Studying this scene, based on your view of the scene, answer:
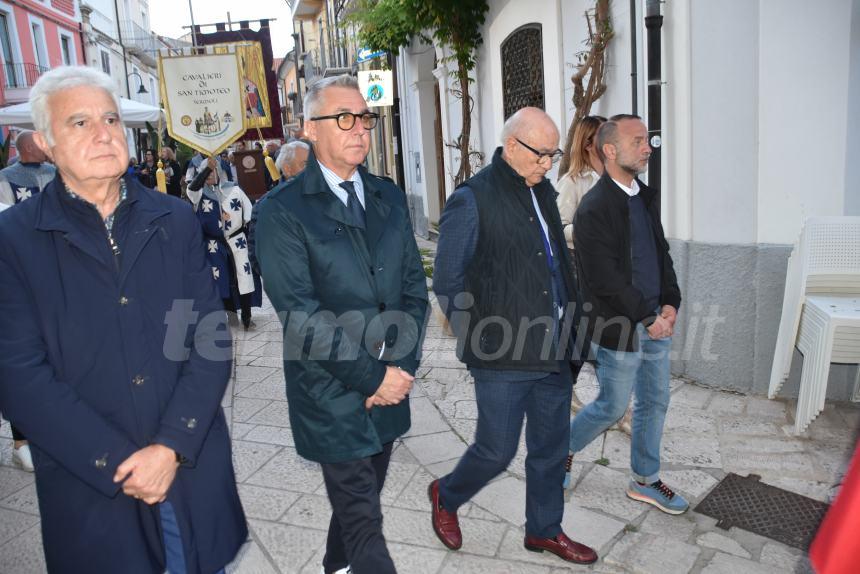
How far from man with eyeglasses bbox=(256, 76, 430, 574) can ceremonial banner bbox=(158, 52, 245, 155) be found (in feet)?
18.8

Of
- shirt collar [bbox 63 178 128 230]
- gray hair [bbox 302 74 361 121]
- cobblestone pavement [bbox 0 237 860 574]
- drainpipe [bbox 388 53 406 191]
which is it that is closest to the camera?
shirt collar [bbox 63 178 128 230]

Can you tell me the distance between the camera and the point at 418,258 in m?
2.67

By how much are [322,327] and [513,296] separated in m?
0.89

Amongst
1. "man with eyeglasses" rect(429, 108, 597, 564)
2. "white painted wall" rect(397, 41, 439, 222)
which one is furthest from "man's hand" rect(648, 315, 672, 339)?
"white painted wall" rect(397, 41, 439, 222)

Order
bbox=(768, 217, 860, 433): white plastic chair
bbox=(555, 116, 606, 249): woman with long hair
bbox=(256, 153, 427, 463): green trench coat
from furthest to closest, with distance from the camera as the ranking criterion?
bbox=(768, 217, 860, 433): white plastic chair
bbox=(555, 116, 606, 249): woman with long hair
bbox=(256, 153, 427, 463): green trench coat

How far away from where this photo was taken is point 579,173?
4.25 meters

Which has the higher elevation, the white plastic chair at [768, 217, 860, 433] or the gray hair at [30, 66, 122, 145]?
the gray hair at [30, 66, 122, 145]

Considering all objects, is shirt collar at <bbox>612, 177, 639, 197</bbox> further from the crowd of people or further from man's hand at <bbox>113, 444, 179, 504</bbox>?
man's hand at <bbox>113, 444, 179, 504</bbox>

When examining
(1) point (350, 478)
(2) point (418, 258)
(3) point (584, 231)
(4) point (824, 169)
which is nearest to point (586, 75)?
(4) point (824, 169)

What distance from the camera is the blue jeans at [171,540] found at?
79.7 inches

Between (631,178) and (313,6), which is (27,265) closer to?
(631,178)

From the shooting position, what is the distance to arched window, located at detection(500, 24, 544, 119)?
8.20 m

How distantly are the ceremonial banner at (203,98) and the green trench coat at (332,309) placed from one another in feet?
19.0

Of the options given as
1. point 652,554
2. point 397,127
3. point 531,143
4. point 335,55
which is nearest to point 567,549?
point 652,554
